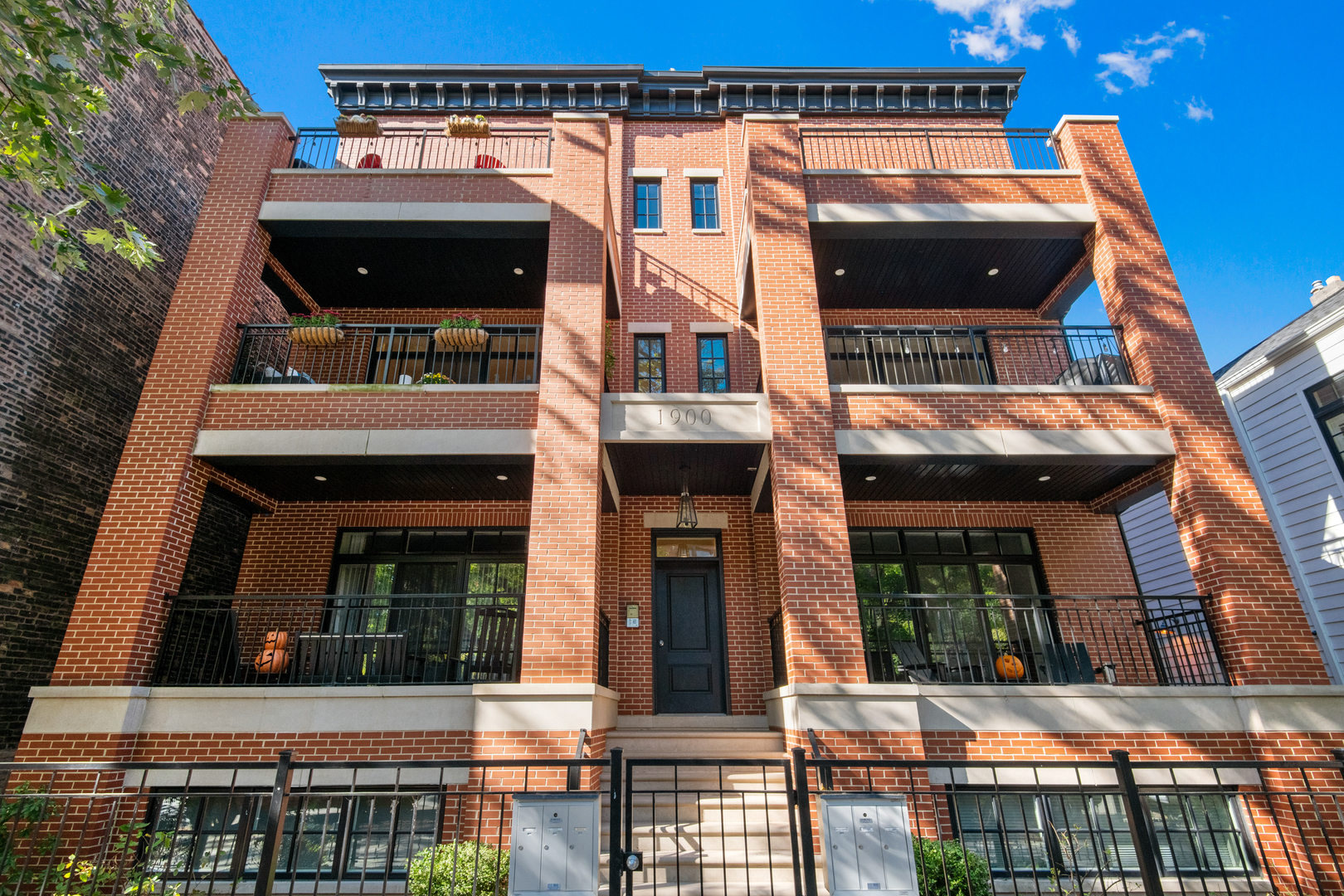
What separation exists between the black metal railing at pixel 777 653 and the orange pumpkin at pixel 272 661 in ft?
21.4

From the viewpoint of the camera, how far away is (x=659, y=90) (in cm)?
1459

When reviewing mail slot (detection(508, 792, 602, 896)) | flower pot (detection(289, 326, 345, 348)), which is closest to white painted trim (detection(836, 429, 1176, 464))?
mail slot (detection(508, 792, 602, 896))

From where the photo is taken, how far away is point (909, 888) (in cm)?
449

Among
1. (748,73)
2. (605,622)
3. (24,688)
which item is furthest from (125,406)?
(748,73)

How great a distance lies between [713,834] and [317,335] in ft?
28.6

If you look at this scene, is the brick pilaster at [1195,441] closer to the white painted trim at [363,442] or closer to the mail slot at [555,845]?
the mail slot at [555,845]

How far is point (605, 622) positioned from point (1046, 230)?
9.26 m

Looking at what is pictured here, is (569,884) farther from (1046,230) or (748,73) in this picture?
(748,73)

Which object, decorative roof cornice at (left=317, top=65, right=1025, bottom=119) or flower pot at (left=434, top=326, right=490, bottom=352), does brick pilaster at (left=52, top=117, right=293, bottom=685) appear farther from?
decorative roof cornice at (left=317, top=65, right=1025, bottom=119)

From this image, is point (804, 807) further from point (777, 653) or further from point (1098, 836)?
point (1098, 836)

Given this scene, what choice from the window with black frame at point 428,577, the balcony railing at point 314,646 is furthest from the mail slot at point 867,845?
the window with black frame at point 428,577

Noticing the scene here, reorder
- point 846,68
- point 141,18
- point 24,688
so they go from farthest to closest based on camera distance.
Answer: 1. point 846,68
2. point 24,688
3. point 141,18

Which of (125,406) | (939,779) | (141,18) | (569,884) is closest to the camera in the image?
(569,884)

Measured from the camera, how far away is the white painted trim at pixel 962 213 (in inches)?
393
